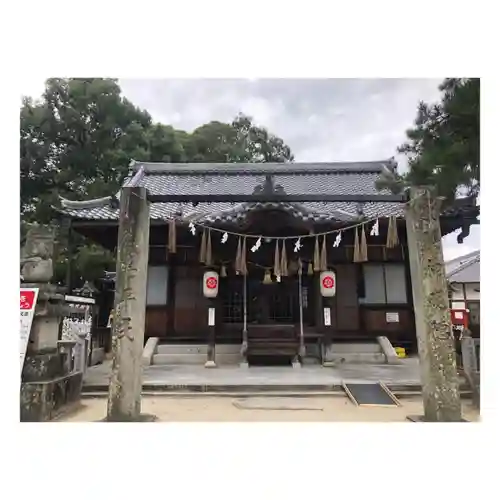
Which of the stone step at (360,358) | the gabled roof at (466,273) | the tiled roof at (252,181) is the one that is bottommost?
the stone step at (360,358)

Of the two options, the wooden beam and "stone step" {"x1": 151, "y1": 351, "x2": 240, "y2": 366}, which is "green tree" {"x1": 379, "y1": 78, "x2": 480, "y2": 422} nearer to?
the wooden beam

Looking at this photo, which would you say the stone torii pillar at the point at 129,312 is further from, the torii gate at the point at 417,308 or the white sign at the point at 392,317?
the white sign at the point at 392,317

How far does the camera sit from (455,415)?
470 centimetres

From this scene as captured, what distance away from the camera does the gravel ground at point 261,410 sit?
5.24 m

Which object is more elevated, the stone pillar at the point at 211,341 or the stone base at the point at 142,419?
the stone pillar at the point at 211,341

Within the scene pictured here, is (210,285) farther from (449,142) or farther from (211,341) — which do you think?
(449,142)

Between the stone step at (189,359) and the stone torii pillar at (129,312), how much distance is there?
13.7 ft

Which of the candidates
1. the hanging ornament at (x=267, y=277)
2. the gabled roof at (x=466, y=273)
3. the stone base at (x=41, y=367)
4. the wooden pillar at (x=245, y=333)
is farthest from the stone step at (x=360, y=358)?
the gabled roof at (x=466, y=273)

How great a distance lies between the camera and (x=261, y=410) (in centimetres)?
559

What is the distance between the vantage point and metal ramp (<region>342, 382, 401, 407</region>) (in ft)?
19.2

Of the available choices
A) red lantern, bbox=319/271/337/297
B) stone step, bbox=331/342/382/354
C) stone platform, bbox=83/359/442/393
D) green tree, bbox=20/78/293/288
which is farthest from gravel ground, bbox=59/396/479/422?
green tree, bbox=20/78/293/288
